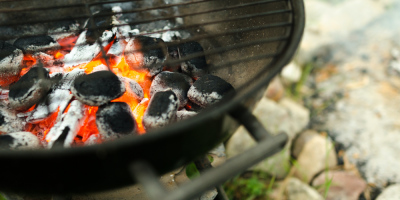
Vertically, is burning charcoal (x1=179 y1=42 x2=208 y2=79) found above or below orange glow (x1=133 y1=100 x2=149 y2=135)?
above

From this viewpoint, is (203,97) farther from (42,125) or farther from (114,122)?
(42,125)

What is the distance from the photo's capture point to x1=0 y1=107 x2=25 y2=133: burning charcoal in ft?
2.58

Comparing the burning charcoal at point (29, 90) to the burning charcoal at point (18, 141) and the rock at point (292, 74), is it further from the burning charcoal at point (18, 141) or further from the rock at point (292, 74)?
the rock at point (292, 74)

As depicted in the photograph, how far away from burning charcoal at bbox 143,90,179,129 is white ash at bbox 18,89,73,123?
28 cm

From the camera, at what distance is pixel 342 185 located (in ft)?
4.00

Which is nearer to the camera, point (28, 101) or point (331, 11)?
point (28, 101)

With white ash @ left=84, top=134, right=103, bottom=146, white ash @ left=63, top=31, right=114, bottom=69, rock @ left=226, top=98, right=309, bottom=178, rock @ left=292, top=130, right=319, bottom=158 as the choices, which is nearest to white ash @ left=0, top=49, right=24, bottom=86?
white ash @ left=63, top=31, right=114, bottom=69

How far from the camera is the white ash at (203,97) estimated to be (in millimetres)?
800

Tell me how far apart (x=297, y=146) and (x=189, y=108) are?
792 millimetres

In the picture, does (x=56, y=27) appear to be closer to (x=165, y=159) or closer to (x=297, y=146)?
(x=165, y=159)

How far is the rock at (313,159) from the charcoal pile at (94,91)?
75 cm

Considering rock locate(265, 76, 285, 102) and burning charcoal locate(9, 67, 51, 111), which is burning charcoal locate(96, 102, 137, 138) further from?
rock locate(265, 76, 285, 102)

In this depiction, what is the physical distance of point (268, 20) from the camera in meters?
0.81

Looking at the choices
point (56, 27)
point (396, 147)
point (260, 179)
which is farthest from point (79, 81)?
point (396, 147)
